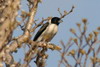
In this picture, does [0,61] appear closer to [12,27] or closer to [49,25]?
[12,27]

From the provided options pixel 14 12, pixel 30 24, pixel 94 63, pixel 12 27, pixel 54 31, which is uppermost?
pixel 54 31

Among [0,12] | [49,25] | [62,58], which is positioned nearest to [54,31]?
[49,25]

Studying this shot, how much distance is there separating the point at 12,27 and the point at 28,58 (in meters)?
0.54

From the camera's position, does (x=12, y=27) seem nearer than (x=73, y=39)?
Yes

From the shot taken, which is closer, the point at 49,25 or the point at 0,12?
the point at 0,12

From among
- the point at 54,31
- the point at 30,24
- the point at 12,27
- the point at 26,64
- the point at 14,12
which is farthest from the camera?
the point at 54,31

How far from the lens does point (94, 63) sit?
17.1 feet

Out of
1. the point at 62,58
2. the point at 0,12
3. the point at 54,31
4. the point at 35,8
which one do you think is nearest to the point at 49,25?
the point at 54,31

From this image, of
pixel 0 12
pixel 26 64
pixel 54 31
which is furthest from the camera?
pixel 54 31

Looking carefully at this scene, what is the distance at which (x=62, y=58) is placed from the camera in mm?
5047

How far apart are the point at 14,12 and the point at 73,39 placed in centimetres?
100

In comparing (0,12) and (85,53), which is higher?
(0,12)

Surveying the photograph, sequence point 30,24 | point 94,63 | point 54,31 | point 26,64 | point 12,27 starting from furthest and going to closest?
point 54,31
point 30,24
point 94,63
point 26,64
point 12,27

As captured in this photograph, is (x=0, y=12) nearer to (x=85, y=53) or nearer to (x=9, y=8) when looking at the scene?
(x=9, y=8)
